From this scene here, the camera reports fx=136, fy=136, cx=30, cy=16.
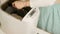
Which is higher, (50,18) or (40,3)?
(40,3)

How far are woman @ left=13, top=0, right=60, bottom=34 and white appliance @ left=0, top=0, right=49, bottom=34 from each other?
0.15ft

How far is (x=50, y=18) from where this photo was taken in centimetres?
100

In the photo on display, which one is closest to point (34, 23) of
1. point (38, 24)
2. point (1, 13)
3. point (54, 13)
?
point (38, 24)

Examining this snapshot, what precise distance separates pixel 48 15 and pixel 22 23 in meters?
0.20

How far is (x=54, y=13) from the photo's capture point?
990 mm

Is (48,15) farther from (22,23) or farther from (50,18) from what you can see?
(22,23)

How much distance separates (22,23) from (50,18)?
0.21 meters

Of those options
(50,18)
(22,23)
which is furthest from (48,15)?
(22,23)

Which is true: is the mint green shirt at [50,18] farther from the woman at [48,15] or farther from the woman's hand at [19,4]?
the woman's hand at [19,4]

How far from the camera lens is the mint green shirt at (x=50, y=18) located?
0.99m

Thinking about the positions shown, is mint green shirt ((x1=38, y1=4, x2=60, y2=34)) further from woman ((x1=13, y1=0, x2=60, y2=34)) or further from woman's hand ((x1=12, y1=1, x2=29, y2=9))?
woman's hand ((x1=12, y1=1, x2=29, y2=9))

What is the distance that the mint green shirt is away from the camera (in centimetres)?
99

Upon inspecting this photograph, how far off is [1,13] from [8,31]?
7.8 inches

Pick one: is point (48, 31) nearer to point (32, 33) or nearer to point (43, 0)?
point (32, 33)
